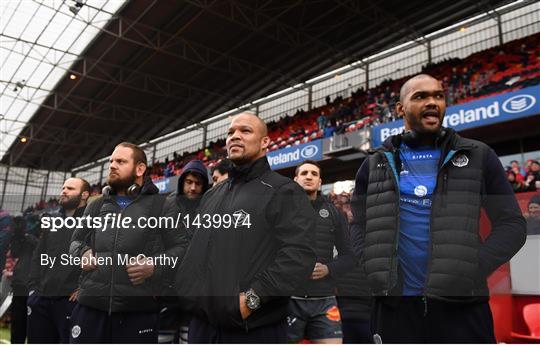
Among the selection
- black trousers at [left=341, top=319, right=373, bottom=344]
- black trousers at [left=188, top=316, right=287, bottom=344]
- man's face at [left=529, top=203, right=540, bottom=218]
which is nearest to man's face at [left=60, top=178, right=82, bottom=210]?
black trousers at [left=188, top=316, right=287, bottom=344]

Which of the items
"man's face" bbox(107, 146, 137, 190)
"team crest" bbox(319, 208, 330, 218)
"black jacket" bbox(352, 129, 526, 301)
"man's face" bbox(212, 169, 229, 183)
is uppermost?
"man's face" bbox(212, 169, 229, 183)

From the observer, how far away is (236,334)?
1904 millimetres

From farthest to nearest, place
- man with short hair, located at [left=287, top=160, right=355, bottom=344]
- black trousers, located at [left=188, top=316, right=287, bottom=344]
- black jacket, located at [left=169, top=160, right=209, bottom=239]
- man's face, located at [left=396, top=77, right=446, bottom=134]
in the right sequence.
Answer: man with short hair, located at [left=287, top=160, right=355, bottom=344], black jacket, located at [left=169, top=160, right=209, bottom=239], man's face, located at [left=396, top=77, right=446, bottom=134], black trousers, located at [left=188, top=316, right=287, bottom=344]

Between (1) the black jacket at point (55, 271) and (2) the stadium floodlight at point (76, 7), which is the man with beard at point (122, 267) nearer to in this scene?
(1) the black jacket at point (55, 271)

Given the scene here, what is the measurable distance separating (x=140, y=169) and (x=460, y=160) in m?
2.02

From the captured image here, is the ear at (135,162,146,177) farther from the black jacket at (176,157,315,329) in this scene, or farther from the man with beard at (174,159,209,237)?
the black jacket at (176,157,315,329)

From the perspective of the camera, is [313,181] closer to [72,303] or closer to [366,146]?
[72,303]

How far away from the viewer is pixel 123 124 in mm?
26422

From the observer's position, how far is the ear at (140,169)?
2.94m

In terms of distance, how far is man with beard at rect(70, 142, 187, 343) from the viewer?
257 centimetres

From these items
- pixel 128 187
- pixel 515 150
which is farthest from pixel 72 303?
pixel 515 150

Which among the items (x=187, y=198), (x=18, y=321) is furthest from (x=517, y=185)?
(x=18, y=321)

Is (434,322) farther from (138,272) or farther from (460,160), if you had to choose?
(138,272)

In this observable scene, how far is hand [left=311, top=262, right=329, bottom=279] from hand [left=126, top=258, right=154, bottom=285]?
3.91 ft
